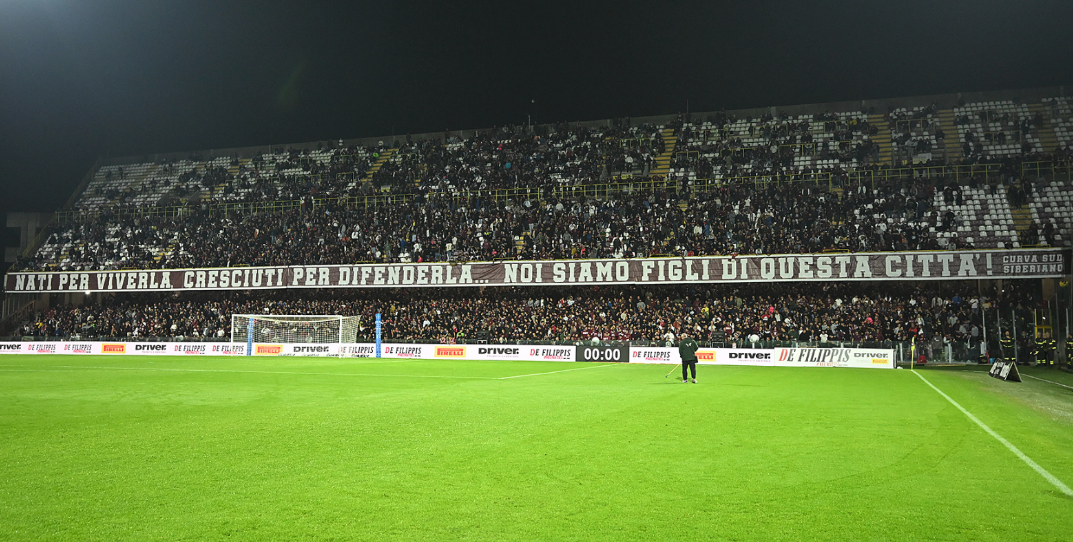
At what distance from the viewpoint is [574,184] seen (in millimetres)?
47281

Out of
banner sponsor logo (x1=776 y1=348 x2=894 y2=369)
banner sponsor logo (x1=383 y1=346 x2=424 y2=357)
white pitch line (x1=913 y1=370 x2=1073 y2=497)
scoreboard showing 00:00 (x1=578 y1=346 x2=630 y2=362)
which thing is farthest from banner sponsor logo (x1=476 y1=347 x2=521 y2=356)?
white pitch line (x1=913 y1=370 x2=1073 y2=497)

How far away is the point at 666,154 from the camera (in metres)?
48.6

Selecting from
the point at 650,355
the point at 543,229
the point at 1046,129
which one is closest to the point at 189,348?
the point at 543,229

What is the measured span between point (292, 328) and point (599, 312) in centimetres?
1902

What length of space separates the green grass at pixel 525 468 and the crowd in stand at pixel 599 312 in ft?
61.1

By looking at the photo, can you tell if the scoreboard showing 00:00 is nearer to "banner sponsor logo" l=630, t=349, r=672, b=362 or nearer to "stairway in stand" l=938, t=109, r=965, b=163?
"banner sponsor logo" l=630, t=349, r=672, b=362

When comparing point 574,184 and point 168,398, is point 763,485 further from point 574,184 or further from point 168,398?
point 574,184

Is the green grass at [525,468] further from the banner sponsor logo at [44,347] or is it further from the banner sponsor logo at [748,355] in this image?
the banner sponsor logo at [44,347]

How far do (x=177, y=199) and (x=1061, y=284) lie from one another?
192 feet

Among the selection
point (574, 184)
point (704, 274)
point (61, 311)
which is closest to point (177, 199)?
point (61, 311)

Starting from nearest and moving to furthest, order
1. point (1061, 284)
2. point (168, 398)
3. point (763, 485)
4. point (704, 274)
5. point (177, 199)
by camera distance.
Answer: point (763, 485) < point (168, 398) < point (1061, 284) < point (704, 274) < point (177, 199)

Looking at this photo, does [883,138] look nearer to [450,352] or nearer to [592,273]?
[592,273]

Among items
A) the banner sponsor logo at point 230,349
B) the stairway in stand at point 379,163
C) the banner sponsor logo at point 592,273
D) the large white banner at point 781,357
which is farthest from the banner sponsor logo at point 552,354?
the stairway in stand at point 379,163

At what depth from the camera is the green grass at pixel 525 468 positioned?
6.07 metres
